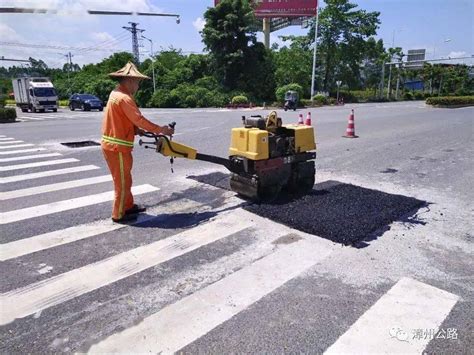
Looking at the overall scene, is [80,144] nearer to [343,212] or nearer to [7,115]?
[343,212]

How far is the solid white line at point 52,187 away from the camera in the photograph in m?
5.89

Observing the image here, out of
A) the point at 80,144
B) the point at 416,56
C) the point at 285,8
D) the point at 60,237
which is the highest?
the point at 285,8

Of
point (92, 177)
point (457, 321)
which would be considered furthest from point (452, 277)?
point (92, 177)

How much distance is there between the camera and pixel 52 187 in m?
6.26

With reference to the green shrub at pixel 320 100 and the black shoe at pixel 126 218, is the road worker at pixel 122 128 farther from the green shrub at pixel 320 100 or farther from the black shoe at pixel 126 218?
the green shrub at pixel 320 100

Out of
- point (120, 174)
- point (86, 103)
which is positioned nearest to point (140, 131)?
point (120, 174)

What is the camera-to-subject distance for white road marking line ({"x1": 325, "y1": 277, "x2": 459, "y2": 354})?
2486 millimetres

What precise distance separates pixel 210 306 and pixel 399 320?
1417 mm

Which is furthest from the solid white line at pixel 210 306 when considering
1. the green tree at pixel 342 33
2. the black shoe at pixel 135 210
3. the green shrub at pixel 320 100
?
the green tree at pixel 342 33

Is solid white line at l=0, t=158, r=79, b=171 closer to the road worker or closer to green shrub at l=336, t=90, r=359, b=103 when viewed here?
the road worker

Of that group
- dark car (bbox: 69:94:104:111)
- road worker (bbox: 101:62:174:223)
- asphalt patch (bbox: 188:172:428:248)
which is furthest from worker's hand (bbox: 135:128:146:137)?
dark car (bbox: 69:94:104:111)

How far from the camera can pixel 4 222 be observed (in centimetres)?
471

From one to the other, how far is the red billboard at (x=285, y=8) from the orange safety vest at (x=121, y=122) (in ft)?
158

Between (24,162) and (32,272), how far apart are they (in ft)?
19.1
